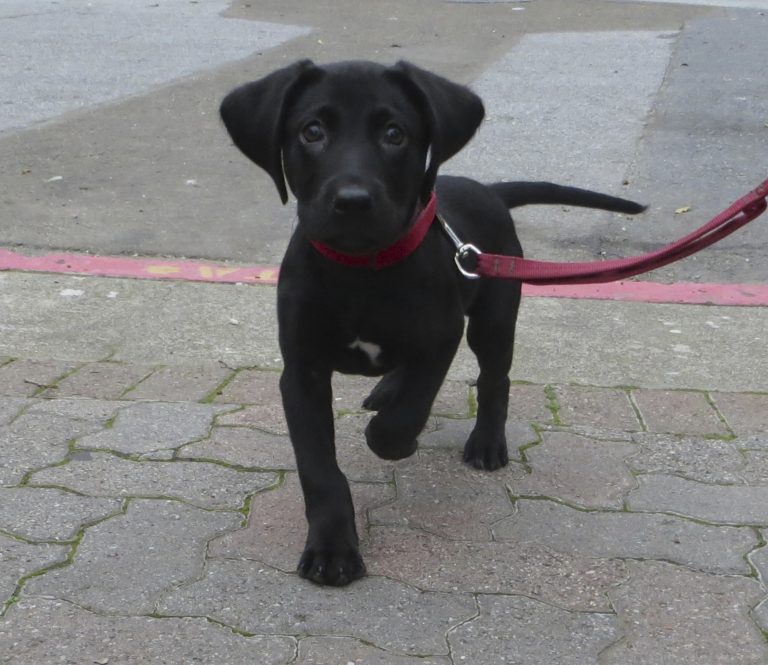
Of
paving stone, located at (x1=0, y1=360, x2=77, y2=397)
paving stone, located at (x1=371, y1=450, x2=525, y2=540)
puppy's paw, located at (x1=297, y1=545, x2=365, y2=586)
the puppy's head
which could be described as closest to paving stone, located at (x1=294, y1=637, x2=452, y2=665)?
puppy's paw, located at (x1=297, y1=545, x2=365, y2=586)

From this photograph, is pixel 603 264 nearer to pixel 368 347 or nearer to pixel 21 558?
pixel 368 347

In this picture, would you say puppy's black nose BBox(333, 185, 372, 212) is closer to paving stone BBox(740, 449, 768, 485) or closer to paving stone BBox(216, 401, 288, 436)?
paving stone BBox(216, 401, 288, 436)

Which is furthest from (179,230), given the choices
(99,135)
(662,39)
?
(662,39)

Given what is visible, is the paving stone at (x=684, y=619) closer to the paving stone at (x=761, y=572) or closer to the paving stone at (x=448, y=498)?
the paving stone at (x=761, y=572)

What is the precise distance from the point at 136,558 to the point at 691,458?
1734 millimetres

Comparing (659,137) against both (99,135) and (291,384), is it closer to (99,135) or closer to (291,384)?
(99,135)

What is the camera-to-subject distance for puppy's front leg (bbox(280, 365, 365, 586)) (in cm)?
290

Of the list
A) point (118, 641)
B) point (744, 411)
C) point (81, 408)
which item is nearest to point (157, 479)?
point (81, 408)

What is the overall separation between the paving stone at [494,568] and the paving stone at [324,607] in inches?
3.0

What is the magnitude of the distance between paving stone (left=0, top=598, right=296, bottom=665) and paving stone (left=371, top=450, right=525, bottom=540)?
28.3 inches

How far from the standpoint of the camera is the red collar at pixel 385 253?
9.56 ft

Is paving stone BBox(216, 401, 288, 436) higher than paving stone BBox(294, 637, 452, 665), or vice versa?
paving stone BBox(294, 637, 452, 665)

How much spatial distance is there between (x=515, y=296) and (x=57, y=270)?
2647 mm

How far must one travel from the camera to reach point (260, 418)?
3.95 meters
